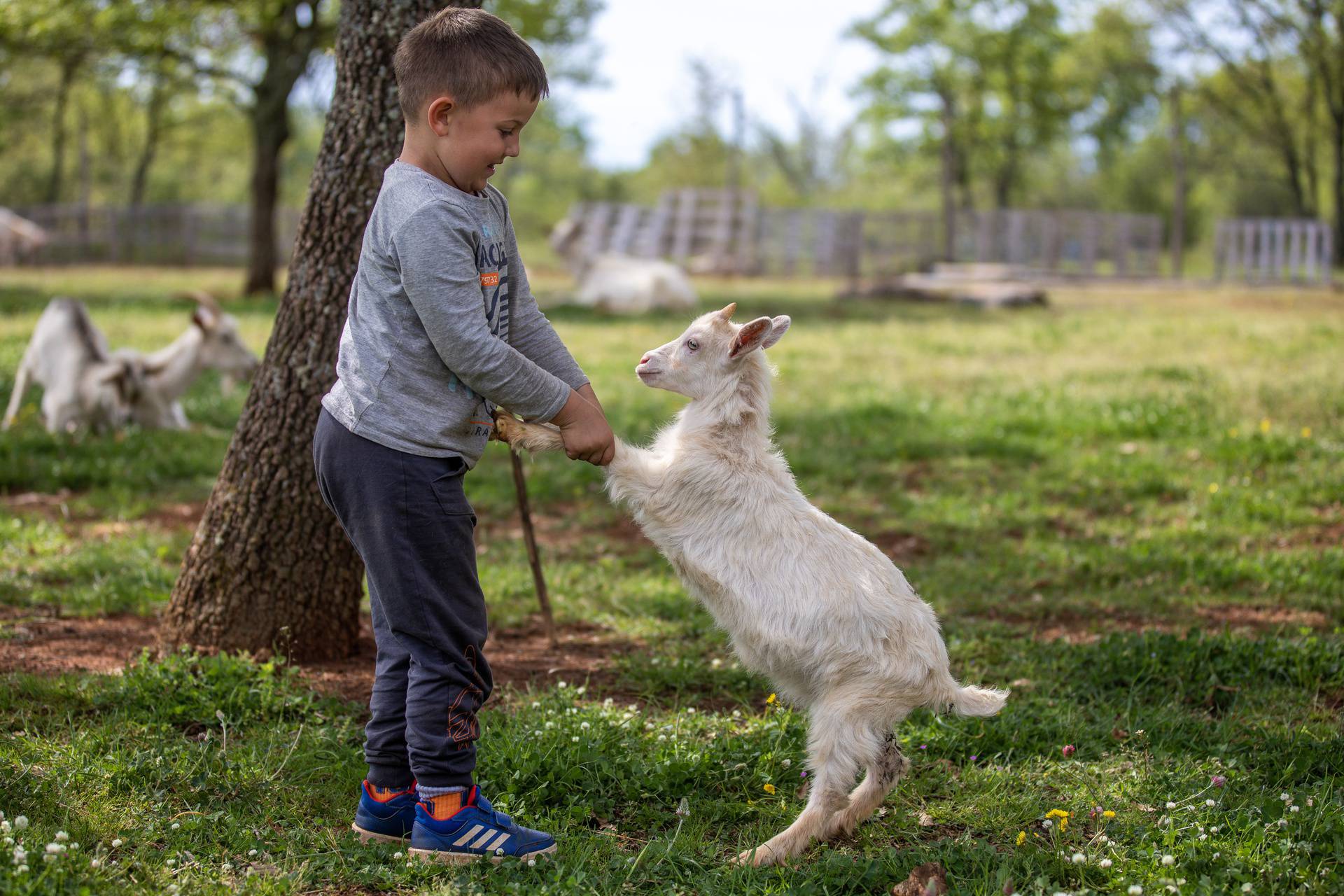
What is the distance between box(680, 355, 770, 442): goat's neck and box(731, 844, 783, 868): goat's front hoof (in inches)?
51.0

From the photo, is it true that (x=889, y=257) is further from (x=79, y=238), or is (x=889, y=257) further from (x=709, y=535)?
(x=709, y=535)

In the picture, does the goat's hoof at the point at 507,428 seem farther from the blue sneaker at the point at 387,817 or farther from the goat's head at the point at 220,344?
the goat's head at the point at 220,344

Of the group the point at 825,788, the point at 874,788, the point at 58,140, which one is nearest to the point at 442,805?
the point at 825,788

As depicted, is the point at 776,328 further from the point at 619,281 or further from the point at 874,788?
the point at 619,281

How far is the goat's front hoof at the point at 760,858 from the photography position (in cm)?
331

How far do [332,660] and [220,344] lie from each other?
5.97 m

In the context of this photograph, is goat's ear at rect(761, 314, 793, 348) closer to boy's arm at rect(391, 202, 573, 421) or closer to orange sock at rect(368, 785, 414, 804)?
boy's arm at rect(391, 202, 573, 421)

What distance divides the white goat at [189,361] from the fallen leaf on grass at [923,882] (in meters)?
7.38

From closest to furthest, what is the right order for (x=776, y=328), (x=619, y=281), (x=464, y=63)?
(x=464, y=63) → (x=776, y=328) → (x=619, y=281)

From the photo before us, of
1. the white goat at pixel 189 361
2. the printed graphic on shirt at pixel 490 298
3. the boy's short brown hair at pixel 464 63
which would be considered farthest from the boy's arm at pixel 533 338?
the white goat at pixel 189 361

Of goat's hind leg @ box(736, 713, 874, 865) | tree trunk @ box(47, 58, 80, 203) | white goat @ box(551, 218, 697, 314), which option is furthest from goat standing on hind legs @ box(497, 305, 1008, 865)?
tree trunk @ box(47, 58, 80, 203)

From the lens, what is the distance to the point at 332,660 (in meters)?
4.77

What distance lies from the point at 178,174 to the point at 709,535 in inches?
2257

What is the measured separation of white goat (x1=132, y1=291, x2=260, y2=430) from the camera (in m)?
9.16
